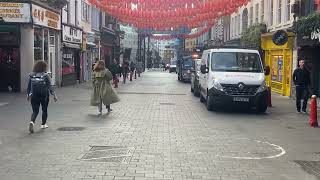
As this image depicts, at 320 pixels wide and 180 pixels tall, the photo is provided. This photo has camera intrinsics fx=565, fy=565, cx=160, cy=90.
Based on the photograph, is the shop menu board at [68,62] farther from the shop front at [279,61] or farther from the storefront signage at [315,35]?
the storefront signage at [315,35]

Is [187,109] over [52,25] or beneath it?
beneath

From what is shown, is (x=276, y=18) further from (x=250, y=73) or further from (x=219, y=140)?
(x=219, y=140)

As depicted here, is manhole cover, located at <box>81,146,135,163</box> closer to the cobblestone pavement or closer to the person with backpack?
the cobblestone pavement

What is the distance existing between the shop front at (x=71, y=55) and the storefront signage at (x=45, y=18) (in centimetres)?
187

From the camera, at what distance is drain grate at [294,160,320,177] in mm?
8273

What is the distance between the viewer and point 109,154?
934cm

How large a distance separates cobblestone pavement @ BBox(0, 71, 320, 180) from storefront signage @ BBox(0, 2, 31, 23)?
764 centimetres

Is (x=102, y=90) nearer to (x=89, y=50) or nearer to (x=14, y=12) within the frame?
(x=14, y=12)

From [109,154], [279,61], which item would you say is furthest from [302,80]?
[279,61]

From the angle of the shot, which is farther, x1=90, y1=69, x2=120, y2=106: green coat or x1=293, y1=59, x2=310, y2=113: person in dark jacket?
x1=293, y1=59, x2=310, y2=113: person in dark jacket

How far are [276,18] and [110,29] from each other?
90.6ft

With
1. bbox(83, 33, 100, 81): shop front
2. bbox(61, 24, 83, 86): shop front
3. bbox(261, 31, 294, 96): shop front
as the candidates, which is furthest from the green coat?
bbox(83, 33, 100, 81): shop front

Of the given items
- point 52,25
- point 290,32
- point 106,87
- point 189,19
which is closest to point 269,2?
point 189,19

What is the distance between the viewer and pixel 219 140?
36.8 ft
